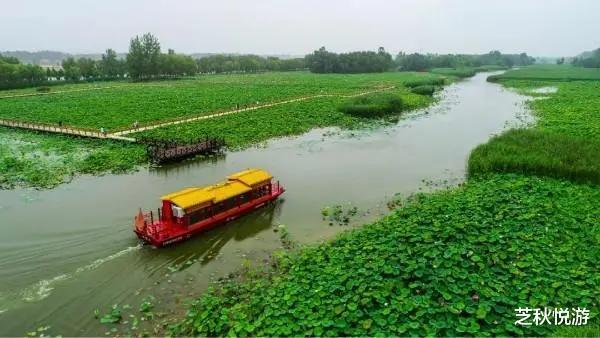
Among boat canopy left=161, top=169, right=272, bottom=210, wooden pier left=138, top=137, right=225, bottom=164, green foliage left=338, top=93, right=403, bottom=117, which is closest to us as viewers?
boat canopy left=161, top=169, right=272, bottom=210

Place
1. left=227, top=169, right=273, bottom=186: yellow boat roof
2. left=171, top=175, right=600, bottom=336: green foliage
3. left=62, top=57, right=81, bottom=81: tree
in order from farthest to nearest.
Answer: left=62, top=57, right=81, bottom=81: tree < left=227, top=169, right=273, bottom=186: yellow boat roof < left=171, top=175, right=600, bottom=336: green foliage

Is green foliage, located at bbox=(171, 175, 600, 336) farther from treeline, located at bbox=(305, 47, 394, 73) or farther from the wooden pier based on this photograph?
treeline, located at bbox=(305, 47, 394, 73)

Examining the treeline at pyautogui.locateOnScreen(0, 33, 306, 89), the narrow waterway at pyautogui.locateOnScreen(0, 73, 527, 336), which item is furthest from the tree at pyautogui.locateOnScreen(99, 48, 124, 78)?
the narrow waterway at pyautogui.locateOnScreen(0, 73, 527, 336)

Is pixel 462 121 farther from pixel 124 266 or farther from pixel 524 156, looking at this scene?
pixel 124 266

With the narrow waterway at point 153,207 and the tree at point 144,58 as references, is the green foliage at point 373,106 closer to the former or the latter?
the narrow waterway at point 153,207

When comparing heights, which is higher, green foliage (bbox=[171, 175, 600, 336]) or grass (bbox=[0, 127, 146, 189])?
grass (bbox=[0, 127, 146, 189])

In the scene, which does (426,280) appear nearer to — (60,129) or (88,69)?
(60,129)

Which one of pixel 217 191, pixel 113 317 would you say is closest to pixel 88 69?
pixel 217 191
